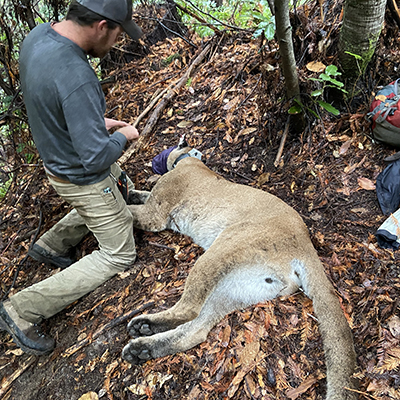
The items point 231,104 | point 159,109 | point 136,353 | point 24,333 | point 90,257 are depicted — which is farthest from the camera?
point 159,109

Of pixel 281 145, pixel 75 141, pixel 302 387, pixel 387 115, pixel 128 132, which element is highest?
pixel 75 141

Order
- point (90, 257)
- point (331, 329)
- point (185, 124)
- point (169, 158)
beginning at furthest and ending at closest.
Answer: point (185, 124) → point (169, 158) → point (90, 257) → point (331, 329)

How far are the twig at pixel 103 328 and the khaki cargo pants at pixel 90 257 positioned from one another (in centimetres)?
45

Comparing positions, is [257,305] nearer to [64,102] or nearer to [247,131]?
[64,102]

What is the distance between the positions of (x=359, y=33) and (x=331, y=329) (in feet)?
11.7

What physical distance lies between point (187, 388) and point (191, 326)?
20.0 inches

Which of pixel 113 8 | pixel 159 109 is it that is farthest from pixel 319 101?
pixel 159 109

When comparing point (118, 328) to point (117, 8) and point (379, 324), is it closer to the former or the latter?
point (379, 324)

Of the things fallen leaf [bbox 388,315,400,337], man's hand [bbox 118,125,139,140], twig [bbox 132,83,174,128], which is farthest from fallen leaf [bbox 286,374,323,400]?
twig [bbox 132,83,174,128]

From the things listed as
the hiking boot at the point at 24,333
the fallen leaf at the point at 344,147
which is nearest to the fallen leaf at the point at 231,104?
the fallen leaf at the point at 344,147

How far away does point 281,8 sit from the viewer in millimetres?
3590

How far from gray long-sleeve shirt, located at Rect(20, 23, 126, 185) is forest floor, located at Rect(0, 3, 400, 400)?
4.96ft

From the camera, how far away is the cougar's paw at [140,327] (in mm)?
2977

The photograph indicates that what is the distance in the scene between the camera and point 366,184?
12.6ft
